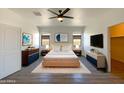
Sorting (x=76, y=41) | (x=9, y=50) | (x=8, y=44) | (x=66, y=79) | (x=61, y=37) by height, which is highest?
(x=61, y=37)

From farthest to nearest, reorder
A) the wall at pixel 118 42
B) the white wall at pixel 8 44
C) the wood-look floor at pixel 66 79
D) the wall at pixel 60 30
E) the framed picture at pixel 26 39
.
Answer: the wall at pixel 60 30 < the framed picture at pixel 26 39 < the wall at pixel 118 42 < the white wall at pixel 8 44 < the wood-look floor at pixel 66 79

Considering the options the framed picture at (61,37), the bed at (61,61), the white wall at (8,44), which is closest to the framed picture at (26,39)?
the white wall at (8,44)

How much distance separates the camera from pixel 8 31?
504 cm

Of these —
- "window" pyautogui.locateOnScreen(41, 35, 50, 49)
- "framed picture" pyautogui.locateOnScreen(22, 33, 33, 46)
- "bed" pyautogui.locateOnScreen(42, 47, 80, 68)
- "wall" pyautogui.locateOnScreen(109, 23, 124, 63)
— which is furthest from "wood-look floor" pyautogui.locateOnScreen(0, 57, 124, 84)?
"window" pyautogui.locateOnScreen(41, 35, 50, 49)

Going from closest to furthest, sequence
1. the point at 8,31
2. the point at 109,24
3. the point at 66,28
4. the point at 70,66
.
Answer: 1. the point at 8,31
2. the point at 109,24
3. the point at 70,66
4. the point at 66,28

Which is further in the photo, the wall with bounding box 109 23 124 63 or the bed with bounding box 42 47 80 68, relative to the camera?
the bed with bounding box 42 47 80 68

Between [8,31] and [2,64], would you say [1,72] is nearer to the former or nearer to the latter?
[2,64]

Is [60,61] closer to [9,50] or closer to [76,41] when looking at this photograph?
[9,50]

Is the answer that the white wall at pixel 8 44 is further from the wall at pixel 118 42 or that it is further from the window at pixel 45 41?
the window at pixel 45 41

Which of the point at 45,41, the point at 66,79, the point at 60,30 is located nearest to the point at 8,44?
the point at 66,79

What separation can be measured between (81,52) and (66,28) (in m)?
2.31

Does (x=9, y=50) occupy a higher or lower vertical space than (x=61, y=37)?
lower

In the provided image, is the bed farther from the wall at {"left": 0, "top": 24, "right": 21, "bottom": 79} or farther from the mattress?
the wall at {"left": 0, "top": 24, "right": 21, "bottom": 79}
